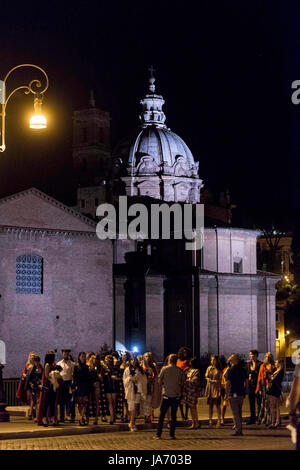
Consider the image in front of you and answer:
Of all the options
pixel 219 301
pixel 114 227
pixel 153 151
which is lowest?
pixel 219 301

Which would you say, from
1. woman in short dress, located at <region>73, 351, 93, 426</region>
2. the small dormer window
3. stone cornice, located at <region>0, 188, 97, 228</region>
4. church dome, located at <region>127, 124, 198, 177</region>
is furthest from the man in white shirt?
church dome, located at <region>127, 124, 198, 177</region>

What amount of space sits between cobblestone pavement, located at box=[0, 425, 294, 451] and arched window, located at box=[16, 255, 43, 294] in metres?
34.6

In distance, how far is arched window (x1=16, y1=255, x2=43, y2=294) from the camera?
56.1 metres

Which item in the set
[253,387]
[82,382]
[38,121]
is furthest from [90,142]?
[38,121]

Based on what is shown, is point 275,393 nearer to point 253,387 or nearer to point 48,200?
point 253,387

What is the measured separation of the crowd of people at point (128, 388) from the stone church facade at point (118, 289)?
30.1 metres

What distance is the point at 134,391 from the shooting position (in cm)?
2233

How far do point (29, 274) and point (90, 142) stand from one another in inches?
1176

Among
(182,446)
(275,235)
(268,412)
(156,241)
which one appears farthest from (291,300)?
(182,446)

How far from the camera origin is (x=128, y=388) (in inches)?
883
